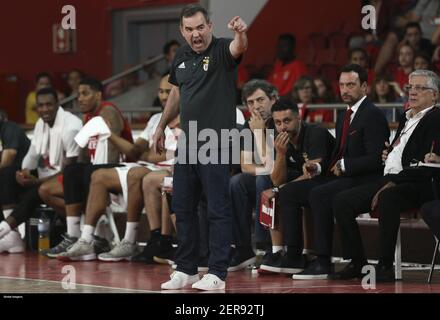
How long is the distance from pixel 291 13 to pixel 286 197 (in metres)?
6.46

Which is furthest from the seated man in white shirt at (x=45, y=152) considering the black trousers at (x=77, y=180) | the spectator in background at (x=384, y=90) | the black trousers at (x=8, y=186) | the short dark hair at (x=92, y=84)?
the spectator in background at (x=384, y=90)

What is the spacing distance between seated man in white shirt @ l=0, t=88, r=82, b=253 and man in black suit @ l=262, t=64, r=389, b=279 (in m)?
2.56

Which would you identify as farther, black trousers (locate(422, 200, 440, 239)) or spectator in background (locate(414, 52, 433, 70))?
spectator in background (locate(414, 52, 433, 70))

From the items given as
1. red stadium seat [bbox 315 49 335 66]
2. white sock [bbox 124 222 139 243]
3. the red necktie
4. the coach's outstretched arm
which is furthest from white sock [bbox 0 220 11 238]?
red stadium seat [bbox 315 49 335 66]

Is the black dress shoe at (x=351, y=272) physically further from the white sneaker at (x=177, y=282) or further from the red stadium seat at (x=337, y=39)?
the red stadium seat at (x=337, y=39)

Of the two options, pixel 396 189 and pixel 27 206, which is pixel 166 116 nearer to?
pixel 396 189

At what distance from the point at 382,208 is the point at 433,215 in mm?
352

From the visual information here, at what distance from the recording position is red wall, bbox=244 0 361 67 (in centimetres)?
1331

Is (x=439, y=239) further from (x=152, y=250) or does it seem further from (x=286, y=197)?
(x=152, y=250)

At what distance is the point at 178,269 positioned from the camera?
6.59 m

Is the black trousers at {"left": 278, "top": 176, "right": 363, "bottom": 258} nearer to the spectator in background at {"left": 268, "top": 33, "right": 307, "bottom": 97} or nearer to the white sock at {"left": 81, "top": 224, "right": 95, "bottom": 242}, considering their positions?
the white sock at {"left": 81, "top": 224, "right": 95, "bottom": 242}

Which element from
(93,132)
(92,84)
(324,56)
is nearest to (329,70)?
(324,56)

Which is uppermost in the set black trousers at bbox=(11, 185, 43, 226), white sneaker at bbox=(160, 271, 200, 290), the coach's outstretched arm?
the coach's outstretched arm

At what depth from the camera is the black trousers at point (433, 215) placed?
6.66 metres
